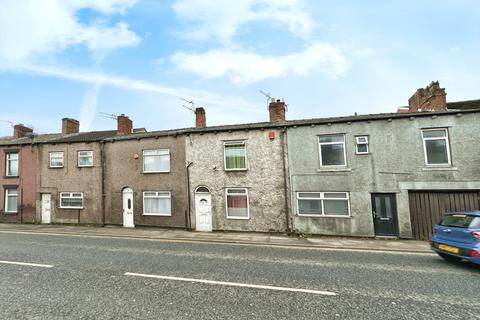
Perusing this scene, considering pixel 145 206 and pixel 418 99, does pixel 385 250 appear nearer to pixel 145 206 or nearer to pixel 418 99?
pixel 418 99

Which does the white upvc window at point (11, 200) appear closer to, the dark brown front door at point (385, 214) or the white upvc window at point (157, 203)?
the white upvc window at point (157, 203)

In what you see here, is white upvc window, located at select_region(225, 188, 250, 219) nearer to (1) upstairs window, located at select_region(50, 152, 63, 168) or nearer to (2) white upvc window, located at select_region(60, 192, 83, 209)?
(2) white upvc window, located at select_region(60, 192, 83, 209)

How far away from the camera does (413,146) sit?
12.3 m

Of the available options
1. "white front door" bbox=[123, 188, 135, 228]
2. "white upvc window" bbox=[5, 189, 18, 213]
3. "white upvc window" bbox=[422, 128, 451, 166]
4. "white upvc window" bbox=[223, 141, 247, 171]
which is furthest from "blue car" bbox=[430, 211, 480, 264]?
"white upvc window" bbox=[5, 189, 18, 213]

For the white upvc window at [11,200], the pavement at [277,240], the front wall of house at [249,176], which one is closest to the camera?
the pavement at [277,240]

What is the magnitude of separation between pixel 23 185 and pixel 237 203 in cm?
1684

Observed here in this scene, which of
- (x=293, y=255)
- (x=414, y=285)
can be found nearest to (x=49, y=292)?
(x=293, y=255)

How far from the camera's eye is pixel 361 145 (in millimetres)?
12961

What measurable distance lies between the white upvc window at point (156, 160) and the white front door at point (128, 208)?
6.45 feet

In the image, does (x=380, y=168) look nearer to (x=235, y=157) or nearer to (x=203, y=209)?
(x=235, y=157)

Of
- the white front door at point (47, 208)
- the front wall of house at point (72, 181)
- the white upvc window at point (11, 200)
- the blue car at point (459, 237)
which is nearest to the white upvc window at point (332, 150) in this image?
the blue car at point (459, 237)

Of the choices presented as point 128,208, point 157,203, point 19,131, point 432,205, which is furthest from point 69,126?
point 432,205

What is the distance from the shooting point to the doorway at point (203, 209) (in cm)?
1457

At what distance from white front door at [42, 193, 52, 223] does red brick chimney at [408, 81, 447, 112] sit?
2628 cm
